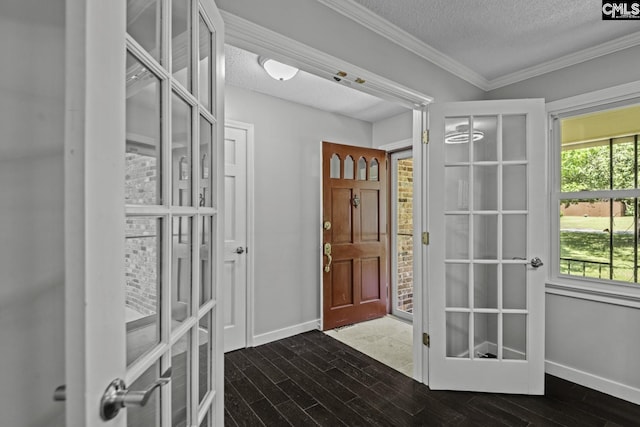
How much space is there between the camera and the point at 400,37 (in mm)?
2014

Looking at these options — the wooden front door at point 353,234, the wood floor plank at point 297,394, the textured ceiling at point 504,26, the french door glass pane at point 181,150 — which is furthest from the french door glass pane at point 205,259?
the wooden front door at point 353,234

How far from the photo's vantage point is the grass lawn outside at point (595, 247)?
2.14 m

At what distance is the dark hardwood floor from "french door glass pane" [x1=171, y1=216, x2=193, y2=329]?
1.34 meters

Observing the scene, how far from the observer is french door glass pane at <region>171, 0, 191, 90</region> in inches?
34.1

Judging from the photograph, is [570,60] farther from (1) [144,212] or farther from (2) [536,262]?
(1) [144,212]

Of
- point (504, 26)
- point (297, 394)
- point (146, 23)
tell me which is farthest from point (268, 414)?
point (504, 26)

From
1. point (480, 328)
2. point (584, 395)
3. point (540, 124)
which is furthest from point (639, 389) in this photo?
point (540, 124)

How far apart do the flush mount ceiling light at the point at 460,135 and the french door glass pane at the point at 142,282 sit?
2.04 meters

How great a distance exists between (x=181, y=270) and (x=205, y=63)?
74cm

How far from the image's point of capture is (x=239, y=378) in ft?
7.66

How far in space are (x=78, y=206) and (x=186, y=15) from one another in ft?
2.39

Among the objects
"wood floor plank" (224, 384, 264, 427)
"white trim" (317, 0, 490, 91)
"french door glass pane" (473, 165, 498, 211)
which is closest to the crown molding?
"white trim" (317, 0, 490, 91)

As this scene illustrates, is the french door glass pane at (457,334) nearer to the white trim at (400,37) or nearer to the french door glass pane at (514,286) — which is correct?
the french door glass pane at (514,286)

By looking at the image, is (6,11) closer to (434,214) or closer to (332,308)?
(434,214)
